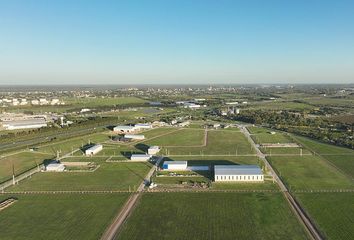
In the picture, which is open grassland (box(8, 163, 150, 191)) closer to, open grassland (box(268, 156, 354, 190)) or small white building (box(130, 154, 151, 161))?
small white building (box(130, 154, 151, 161))

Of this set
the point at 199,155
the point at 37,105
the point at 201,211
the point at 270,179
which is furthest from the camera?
the point at 37,105

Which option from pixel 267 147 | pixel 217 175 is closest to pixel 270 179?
pixel 217 175

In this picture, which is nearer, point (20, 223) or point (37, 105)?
point (20, 223)

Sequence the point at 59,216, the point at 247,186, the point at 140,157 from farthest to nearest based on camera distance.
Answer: the point at 140,157 → the point at 247,186 → the point at 59,216

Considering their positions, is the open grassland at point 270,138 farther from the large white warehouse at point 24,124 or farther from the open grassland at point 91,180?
the large white warehouse at point 24,124

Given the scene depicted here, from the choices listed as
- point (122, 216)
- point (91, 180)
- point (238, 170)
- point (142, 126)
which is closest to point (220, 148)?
point (238, 170)

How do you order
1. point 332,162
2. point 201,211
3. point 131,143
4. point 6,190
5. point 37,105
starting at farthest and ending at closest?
point 37,105, point 131,143, point 332,162, point 6,190, point 201,211

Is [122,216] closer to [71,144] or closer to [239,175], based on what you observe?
[239,175]

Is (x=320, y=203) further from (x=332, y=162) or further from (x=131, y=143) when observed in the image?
(x=131, y=143)
